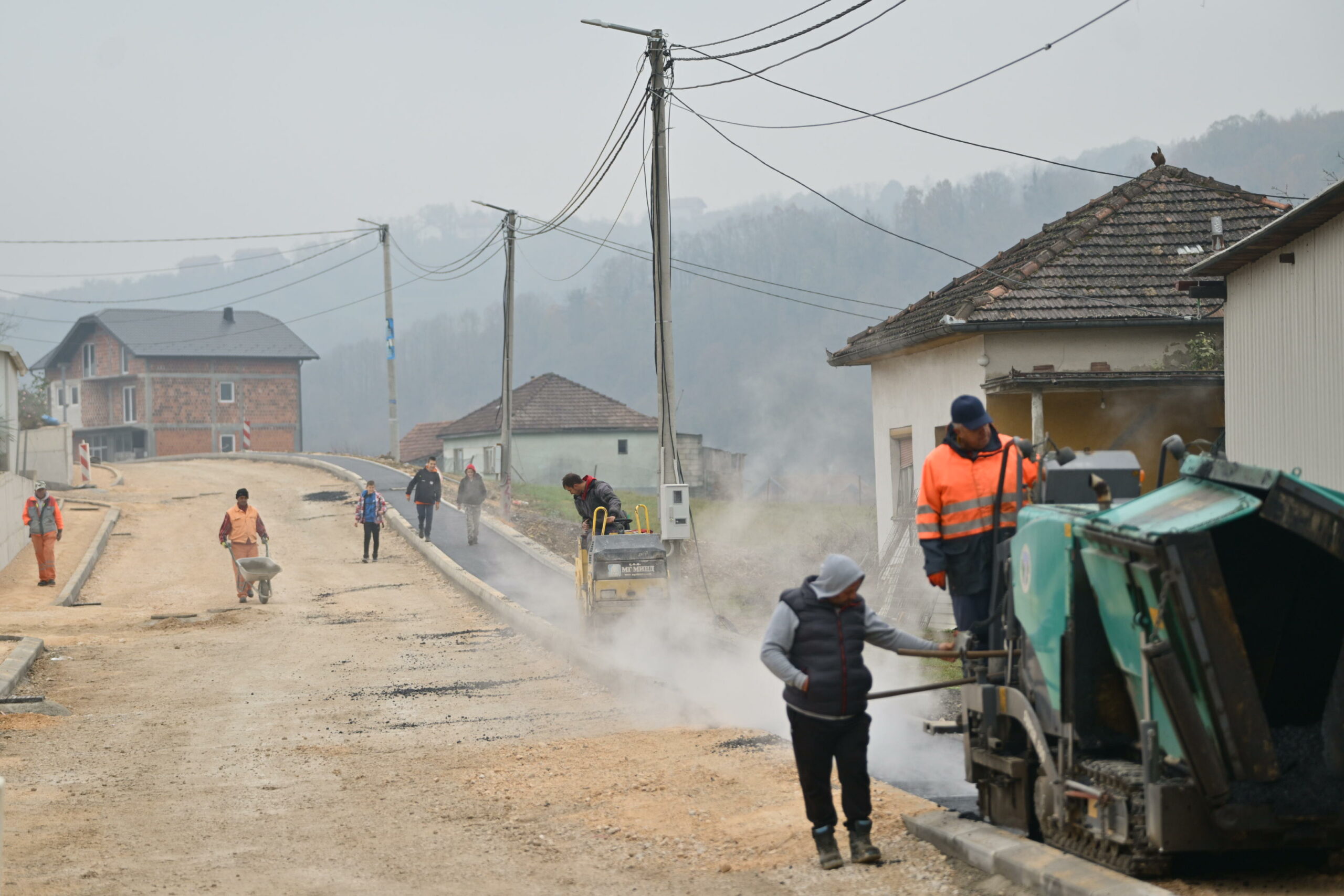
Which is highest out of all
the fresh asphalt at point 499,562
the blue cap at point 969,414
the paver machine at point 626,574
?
the blue cap at point 969,414

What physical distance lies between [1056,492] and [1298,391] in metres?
7.33

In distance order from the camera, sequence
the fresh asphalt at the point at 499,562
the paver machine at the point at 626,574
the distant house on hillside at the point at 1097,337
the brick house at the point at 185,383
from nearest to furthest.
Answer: the paver machine at the point at 626,574
the distant house on hillside at the point at 1097,337
the fresh asphalt at the point at 499,562
the brick house at the point at 185,383

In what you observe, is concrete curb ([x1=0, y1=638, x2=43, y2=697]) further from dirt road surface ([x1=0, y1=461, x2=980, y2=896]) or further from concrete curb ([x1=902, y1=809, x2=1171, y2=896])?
concrete curb ([x1=902, y1=809, x2=1171, y2=896])

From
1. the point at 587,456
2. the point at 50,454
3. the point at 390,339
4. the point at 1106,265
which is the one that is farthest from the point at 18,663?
the point at 587,456

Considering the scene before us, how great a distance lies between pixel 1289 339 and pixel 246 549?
621 inches

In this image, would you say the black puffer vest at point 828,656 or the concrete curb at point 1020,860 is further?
the black puffer vest at point 828,656

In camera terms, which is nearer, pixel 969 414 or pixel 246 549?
pixel 969 414

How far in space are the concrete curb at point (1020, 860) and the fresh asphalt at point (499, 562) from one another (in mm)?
11290

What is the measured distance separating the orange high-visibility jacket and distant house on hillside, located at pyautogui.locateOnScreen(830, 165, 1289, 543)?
9.34 meters

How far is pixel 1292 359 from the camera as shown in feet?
41.0

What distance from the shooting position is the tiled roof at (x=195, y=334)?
244 feet

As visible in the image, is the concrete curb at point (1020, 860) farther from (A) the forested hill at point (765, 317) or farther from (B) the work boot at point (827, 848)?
(A) the forested hill at point (765, 317)

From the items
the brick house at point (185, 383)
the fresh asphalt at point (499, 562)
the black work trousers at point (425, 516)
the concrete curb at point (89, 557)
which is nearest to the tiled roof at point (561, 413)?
the brick house at point (185, 383)

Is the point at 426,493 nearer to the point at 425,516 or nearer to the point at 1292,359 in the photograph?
the point at 425,516
